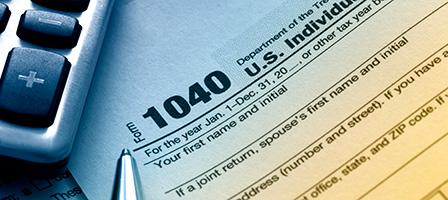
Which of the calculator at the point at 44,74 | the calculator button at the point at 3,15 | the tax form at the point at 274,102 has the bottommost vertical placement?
the tax form at the point at 274,102

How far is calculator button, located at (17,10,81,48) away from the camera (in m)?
0.26

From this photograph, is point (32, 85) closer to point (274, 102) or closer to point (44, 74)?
point (44, 74)

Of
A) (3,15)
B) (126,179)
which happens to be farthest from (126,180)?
(3,15)

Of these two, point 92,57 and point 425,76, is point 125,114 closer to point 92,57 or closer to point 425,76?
point 92,57

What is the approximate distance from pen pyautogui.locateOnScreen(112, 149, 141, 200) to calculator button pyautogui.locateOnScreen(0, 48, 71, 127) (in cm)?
4

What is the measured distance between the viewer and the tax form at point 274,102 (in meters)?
0.24

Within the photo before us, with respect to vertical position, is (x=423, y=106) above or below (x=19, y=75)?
below

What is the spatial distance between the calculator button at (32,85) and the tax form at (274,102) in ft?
0.09

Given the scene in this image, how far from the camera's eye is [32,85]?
0.24m

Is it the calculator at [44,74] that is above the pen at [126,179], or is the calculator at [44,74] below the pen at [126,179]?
above

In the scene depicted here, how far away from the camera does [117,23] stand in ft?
0.99

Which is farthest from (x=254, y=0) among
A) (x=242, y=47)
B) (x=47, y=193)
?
(x=47, y=193)

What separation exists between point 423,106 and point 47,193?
18 centimetres

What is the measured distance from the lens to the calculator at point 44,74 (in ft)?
0.78
